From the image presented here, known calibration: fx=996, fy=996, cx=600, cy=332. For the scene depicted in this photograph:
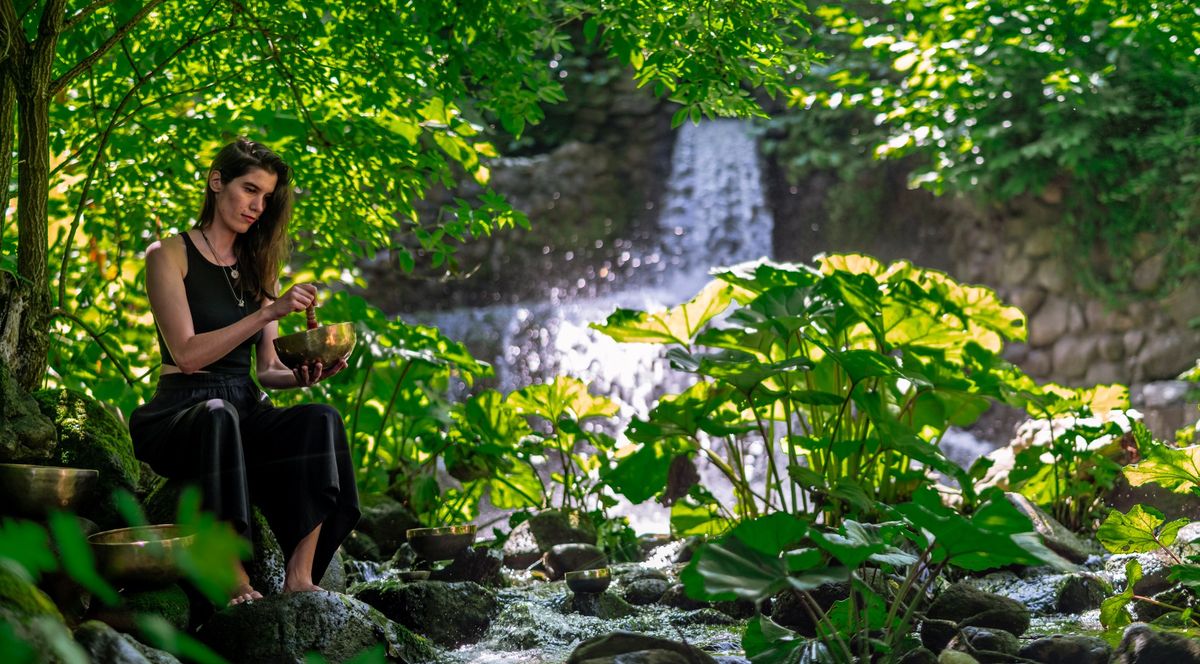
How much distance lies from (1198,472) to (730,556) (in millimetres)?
1500

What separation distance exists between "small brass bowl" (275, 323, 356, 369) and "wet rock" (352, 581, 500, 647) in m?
0.66

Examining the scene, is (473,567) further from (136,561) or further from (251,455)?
(136,561)

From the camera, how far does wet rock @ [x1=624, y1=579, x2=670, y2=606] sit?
9.86ft

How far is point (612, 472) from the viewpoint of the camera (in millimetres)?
3041

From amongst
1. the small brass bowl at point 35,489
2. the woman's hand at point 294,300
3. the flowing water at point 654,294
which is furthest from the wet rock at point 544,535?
the flowing water at point 654,294

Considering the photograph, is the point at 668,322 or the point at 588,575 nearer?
the point at 588,575

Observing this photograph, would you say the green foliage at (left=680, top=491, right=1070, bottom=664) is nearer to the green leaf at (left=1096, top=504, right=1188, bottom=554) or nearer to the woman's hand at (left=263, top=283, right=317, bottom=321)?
the green leaf at (left=1096, top=504, right=1188, bottom=554)

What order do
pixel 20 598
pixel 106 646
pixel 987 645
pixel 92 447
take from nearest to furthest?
pixel 20 598, pixel 106 646, pixel 987 645, pixel 92 447

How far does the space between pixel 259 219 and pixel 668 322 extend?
138 cm

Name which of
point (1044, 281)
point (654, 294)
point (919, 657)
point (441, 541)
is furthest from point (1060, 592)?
point (654, 294)

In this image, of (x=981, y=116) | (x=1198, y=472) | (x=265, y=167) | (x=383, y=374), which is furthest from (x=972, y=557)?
(x=981, y=116)

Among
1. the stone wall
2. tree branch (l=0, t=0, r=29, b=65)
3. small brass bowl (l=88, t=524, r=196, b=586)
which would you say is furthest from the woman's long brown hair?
the stone wall

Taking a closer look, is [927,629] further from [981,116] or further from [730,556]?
[981,116]

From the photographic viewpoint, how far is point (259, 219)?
259cm
